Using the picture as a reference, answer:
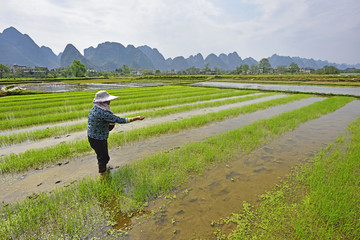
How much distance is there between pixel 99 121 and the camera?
129 inches

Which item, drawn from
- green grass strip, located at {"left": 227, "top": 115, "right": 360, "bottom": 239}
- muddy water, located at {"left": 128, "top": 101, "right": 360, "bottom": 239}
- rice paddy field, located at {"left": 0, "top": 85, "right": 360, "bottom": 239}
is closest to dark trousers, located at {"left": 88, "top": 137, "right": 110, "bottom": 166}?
rice paddy field, located at {"left": 0, "top": 85, "right": 360, "bottom": 239}

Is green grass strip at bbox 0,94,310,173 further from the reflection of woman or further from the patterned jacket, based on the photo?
the patterned jacket

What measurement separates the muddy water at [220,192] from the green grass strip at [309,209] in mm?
252

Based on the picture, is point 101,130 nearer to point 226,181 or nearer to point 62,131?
point 226,181

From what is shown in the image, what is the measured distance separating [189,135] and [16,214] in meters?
5.12

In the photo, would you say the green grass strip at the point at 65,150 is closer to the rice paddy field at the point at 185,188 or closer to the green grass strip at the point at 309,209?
the rice paddy field at the point at 185,188

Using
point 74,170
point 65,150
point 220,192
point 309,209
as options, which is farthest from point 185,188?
point 65,150

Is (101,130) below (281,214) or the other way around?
the other way around

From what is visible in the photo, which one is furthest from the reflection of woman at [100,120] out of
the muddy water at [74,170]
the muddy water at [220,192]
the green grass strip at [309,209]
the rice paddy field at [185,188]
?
the green grass strip at [309,209]

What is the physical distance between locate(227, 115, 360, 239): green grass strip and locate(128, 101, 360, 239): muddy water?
25 centimetres

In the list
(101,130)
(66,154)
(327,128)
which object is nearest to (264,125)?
(327,128)

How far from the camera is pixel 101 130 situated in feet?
11.0

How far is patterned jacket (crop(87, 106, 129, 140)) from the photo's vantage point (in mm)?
3170

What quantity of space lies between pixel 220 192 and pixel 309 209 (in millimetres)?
1443
